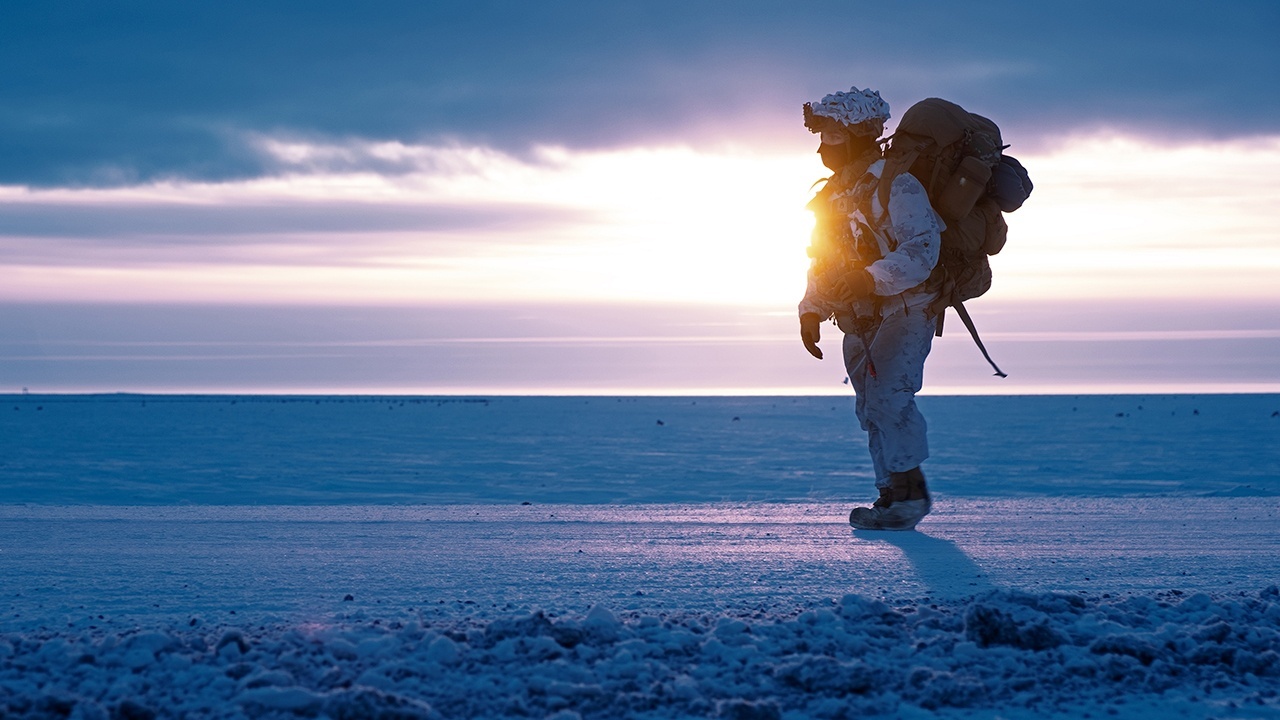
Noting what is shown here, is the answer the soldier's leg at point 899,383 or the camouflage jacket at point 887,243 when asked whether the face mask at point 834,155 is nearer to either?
the camouflage jacket at point 887,243

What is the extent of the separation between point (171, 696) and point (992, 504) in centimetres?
570

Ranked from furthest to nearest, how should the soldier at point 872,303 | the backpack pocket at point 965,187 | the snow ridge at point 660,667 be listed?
the soldier at point 872,303, the backpack pocket at point 965,187, the snow ridge at point 660,667

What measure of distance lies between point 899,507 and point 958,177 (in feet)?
5.24

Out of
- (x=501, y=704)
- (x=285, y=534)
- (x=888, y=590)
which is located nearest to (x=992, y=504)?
(x=888, y=590)

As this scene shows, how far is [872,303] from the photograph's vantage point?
19.4ft

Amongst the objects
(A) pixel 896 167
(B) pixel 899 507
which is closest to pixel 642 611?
Answer: (B) pixel 899 507

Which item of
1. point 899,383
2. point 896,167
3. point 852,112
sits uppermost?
point 852,112

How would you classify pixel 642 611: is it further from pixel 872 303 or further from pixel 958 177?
pixel 958 177

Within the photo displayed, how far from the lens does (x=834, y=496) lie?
10203 millimetres

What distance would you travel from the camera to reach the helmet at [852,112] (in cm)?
585

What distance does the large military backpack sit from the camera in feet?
18.3

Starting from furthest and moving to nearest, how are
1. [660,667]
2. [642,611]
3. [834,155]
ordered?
1. [834,155]
2. [642,611]
3. [660,667]

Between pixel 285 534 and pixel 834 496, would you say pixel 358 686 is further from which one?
pixel 834 496

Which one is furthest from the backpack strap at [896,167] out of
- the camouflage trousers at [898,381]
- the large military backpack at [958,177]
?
the camouflage trousers at [898,381]
